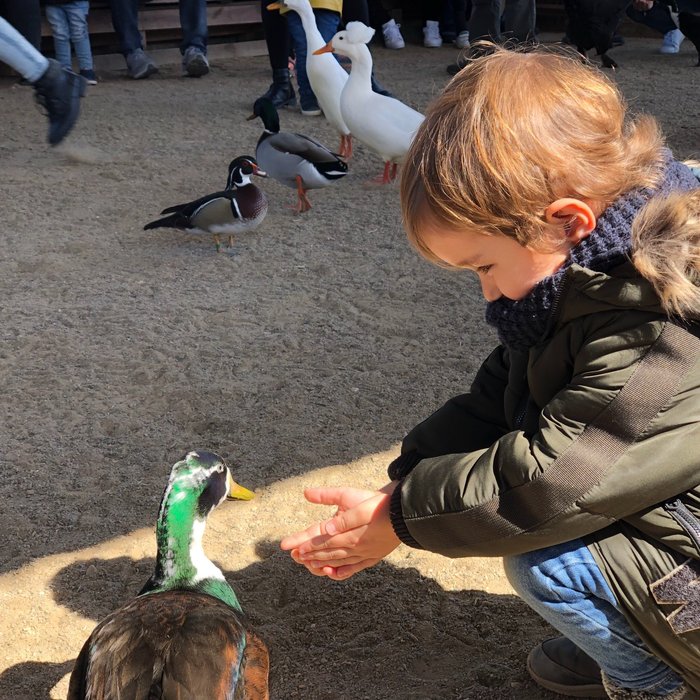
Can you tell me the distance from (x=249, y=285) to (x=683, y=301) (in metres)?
3.33

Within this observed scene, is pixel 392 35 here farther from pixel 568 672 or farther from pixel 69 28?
pixel 568 672

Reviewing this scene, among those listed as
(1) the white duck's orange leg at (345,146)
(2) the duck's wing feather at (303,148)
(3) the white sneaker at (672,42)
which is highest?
(2) the duck's wing feather at (303,148)

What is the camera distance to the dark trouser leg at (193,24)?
923 cm

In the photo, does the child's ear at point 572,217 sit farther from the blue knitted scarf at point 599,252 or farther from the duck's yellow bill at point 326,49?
the duck's yellow bill at point 326,49

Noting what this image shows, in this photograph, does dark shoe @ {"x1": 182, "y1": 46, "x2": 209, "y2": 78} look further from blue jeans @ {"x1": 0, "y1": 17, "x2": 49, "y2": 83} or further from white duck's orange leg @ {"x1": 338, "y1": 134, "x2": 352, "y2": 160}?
blue jeans @ {"x1": 0, "y1": 17, "x2": 49, "y2": 83}

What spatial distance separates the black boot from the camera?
819 cm

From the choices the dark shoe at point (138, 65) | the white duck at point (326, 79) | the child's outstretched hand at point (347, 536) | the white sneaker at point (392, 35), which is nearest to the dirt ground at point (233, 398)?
the white duck at point (326, 79)

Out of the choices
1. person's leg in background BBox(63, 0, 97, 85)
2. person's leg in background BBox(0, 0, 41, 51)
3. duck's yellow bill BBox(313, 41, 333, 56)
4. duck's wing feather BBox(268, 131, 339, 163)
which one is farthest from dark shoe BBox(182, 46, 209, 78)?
duck's wing feather BBox(268, 131, 339, 163)

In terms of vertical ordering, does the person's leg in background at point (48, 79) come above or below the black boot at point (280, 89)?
above

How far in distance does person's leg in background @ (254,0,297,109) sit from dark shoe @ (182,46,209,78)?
129 cm

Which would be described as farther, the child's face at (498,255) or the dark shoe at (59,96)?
the dark shoe at (59,96)

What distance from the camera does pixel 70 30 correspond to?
345 inches

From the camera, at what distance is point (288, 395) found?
3.56 m

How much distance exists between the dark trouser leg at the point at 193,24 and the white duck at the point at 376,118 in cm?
336
